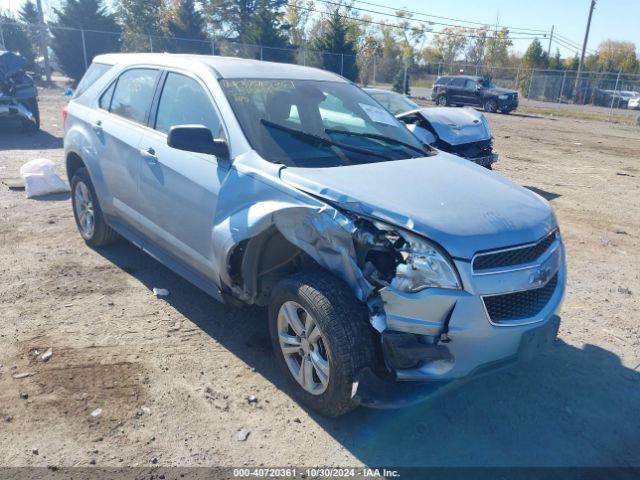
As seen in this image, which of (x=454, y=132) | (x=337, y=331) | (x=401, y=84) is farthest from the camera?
(x=401, y=84)

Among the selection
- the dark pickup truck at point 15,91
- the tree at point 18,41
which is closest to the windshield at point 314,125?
the dark pickup truck at point 15,91

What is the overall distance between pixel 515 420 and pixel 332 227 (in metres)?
1.63

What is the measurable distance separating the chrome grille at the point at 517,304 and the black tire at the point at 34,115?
506 inches

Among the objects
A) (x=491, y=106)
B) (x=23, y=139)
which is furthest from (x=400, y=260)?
(x=491, y=106)

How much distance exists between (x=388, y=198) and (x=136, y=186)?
2.34 meters

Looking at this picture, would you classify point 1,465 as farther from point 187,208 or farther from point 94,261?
point 94,261

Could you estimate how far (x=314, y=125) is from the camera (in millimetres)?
3887

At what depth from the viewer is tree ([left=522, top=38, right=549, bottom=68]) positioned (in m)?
51.0

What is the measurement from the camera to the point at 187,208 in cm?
378

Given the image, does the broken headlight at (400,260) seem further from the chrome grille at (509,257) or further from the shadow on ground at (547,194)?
the shadow on ground at (547,194)

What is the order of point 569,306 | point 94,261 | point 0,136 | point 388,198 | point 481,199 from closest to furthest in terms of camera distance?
point 388,198
point 481,199
point 569,306
point 94,261
point 0,136

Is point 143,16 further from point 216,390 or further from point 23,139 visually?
point 216,390

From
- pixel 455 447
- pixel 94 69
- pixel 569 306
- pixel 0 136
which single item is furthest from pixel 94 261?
pixel 0 136

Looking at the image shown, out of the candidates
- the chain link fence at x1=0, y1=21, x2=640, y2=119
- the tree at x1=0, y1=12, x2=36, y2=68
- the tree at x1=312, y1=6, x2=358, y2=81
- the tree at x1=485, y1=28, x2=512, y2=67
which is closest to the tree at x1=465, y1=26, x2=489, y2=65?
the tree at x1=485, y1=28, x2=512, y2=67
